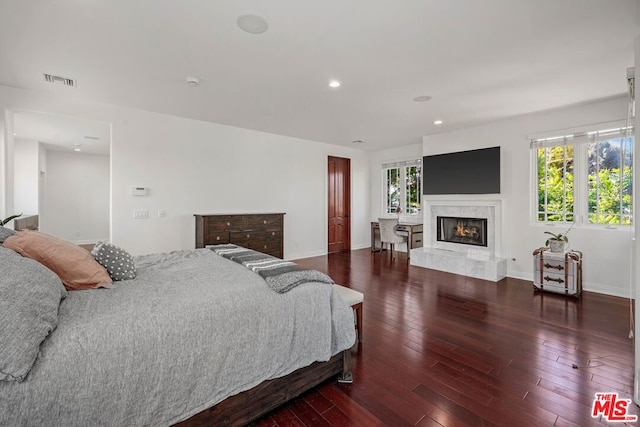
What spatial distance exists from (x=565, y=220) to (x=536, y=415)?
384cm

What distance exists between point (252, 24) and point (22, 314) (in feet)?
7.49

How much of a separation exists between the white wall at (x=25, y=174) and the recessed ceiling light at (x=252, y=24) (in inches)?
280

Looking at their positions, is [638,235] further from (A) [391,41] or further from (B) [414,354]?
(A) [391,41]

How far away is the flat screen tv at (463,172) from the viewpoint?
4.95 m

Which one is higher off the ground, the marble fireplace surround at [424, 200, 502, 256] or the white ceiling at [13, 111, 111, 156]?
the white ceiling at [13, 111, 111, 156]

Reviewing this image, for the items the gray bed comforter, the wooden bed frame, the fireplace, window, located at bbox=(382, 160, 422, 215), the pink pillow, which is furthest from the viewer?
window, located at bbox=(382, 160, 422, 215)

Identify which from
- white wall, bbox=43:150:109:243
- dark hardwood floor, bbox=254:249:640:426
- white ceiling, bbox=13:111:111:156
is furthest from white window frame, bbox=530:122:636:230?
white wall, bbox=43:150:109:243

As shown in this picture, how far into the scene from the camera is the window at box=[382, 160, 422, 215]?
697 centimetres

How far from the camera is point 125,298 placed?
1.59 metres

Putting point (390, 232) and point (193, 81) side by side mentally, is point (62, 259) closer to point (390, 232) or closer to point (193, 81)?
point (193, 81)

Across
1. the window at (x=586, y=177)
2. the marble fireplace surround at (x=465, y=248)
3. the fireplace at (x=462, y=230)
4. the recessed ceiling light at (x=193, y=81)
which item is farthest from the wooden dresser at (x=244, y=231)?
the window at (x=586, y=177)

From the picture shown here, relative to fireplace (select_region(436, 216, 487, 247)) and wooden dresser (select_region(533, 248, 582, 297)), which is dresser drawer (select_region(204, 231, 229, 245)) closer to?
fireplace (select_region(436, 216, 487, 247))

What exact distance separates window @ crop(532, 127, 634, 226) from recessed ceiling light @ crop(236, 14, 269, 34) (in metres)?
4.51

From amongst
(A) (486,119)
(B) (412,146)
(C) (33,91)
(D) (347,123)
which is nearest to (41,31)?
(C) (33,91)
